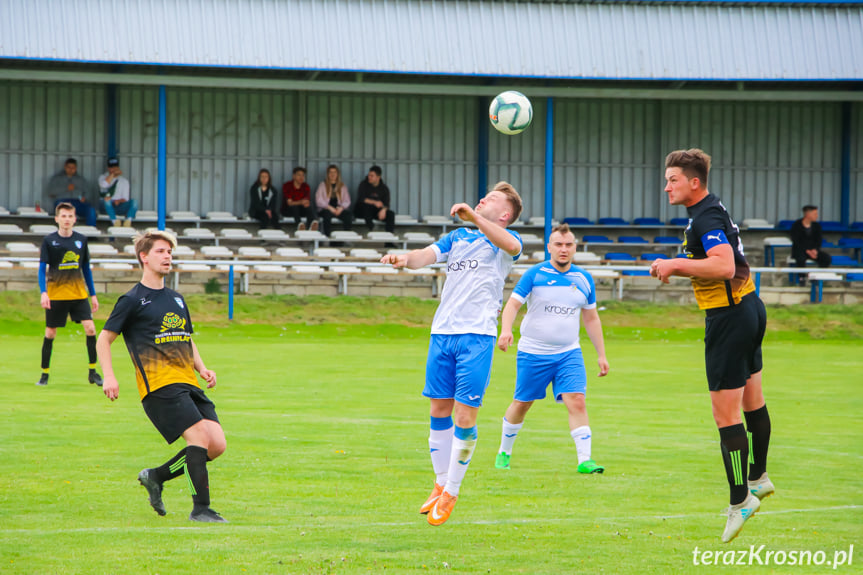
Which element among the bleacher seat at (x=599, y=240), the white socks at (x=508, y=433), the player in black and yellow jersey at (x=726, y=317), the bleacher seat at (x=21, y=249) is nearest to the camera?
the player in black and yellow jersey at (x=726, y=317)

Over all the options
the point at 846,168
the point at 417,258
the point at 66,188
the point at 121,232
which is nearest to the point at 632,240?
the point at 846,168

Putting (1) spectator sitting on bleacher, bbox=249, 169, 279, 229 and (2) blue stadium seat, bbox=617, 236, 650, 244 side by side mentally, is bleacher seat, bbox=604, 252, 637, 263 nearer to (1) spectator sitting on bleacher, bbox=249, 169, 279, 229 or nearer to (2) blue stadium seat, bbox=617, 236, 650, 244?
(2) blue stadium seat, bbox=617, 236, 650, 244

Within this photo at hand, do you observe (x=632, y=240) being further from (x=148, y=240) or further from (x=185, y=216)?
(x=148, y=240)

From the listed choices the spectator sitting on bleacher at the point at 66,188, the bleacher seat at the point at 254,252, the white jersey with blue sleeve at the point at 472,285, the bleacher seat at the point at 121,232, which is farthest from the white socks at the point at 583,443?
the spectator sitting on bleacher at the point at 66,188

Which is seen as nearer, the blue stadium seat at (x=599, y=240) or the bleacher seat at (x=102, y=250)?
the bleacher seat at (x=102, y=250)

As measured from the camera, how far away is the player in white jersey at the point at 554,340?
906 cm

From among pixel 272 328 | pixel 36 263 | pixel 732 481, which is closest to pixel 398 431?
pixel 732 481

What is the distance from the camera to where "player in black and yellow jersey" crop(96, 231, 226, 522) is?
22.5 ft

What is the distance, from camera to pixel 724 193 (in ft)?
115

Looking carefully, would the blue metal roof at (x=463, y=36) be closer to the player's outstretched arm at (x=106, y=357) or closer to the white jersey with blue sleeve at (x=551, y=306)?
the white jersey with blue sleeve at (x=551, y=306)

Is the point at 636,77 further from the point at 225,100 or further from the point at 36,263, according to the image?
the point at 36,263

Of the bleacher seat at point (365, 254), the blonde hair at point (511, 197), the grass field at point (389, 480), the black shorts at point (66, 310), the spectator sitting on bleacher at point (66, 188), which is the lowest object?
the grass field at point (389, 480)

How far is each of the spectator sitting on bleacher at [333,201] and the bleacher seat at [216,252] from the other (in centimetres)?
331

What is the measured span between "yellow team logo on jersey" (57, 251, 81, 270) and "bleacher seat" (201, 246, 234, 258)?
12.3 meters
